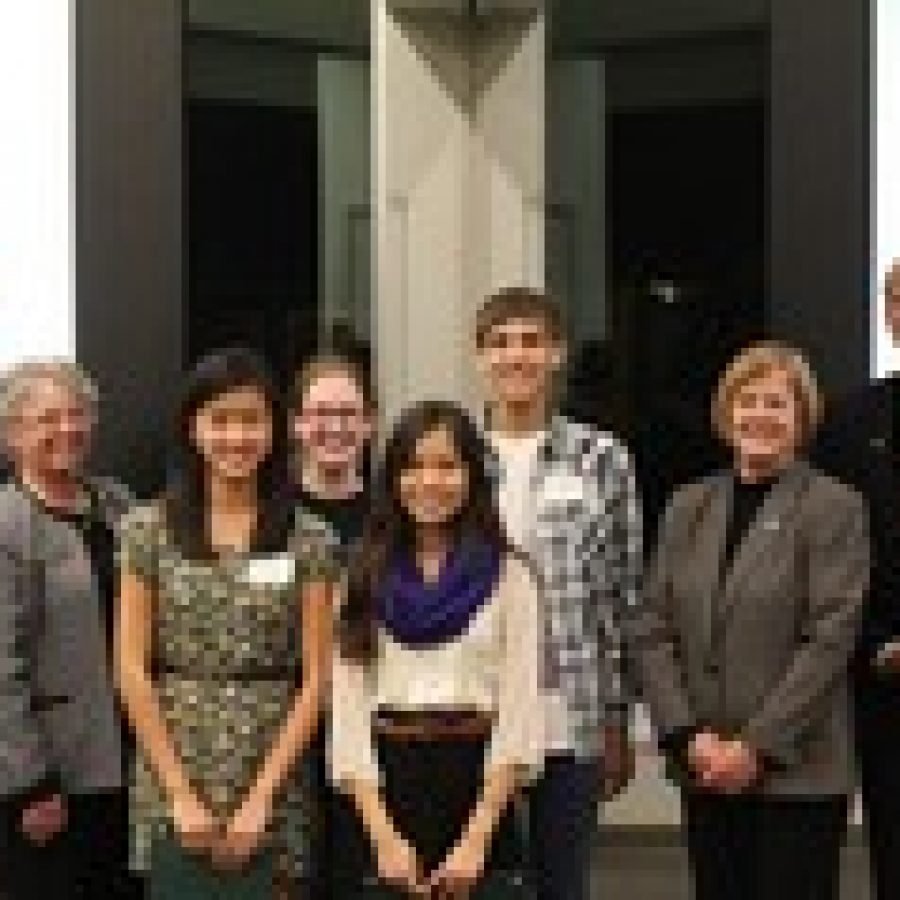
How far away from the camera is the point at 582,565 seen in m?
3.93

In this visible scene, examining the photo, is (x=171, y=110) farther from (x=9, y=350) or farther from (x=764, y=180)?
(x=764, y=180)

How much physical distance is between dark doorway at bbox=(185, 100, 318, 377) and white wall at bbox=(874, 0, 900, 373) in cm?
152

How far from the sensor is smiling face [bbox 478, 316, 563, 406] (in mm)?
3895

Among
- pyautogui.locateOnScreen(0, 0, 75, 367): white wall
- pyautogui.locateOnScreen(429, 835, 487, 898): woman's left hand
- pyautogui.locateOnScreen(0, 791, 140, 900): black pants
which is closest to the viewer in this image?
pyautogui.locateOnScreen(429, 835, 487, 898): woman's left hand

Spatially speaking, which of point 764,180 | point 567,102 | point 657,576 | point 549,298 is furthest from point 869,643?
point 567,102

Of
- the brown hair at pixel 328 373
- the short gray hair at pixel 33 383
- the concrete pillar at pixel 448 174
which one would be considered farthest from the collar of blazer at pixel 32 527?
the concrete pillar at pixel 448 174

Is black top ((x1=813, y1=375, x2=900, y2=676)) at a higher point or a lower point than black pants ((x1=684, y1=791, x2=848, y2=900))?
higher

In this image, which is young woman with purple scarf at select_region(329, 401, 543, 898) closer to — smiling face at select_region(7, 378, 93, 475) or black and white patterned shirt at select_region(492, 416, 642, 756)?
black and white patterned shirt at select_region(492, 416, 642, 756)

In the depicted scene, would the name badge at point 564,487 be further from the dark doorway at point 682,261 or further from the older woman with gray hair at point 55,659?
the dark doorway at point 682,261

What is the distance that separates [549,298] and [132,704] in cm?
114

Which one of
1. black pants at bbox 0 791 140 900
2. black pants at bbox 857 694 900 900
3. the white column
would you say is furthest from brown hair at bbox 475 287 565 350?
the white column

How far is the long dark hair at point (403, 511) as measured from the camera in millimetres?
3566

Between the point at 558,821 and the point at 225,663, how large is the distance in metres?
0.74

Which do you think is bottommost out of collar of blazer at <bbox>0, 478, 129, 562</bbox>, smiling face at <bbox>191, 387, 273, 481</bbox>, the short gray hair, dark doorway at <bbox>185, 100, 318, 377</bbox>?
collar of blazer at <bbox>0, 478, 129, 562</bbox>
